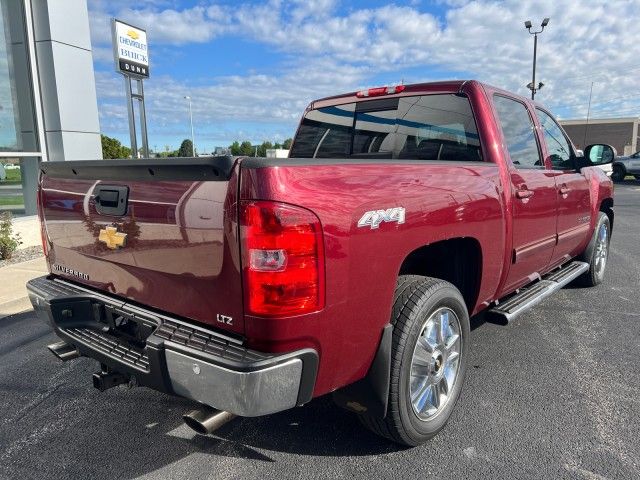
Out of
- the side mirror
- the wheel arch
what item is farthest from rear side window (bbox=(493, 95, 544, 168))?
the side mirror

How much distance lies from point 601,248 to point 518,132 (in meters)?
2.81

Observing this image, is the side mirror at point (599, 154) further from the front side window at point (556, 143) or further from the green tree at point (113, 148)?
the green tree at point (113, 148)

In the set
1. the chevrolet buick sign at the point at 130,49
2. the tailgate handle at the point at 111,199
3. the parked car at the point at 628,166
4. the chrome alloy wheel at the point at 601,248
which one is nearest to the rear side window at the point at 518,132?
the chrome alloy wheel at the point at 601,248

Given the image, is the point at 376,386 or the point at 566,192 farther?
the point at 566,192

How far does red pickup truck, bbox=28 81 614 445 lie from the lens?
1887 mm

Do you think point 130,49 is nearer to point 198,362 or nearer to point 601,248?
point 601,248

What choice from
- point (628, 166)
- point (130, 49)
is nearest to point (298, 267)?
point (130, 49)

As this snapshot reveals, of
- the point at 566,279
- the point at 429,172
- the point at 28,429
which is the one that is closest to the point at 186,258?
the point at 429,172

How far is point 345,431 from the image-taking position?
9.20ft

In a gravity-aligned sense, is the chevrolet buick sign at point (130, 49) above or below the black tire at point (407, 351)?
above

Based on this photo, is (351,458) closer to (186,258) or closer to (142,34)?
(186,258)

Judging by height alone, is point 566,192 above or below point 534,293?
above

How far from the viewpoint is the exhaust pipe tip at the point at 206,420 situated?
209cm

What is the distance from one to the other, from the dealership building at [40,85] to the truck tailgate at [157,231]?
22.2 ft
